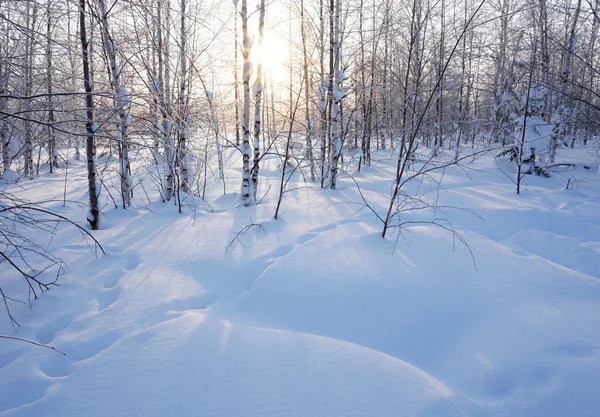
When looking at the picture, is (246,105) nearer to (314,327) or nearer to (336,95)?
(336,95)

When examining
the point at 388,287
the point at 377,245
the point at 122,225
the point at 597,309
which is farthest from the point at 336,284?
the point at 122,225

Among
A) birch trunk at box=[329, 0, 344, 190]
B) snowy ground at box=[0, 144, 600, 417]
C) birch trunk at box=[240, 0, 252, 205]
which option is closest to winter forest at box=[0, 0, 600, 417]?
snowy ground at box=[0, 144, 600, 417]

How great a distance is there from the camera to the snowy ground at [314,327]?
5.21ft

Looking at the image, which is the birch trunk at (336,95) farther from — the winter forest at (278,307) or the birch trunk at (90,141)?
the birch trunk at (90,141)

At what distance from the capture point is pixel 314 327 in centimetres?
228

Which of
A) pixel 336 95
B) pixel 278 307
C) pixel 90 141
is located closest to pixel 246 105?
pixel 336 95

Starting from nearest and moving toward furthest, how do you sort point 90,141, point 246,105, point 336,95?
point 90,141
point 246,105
point 336,95

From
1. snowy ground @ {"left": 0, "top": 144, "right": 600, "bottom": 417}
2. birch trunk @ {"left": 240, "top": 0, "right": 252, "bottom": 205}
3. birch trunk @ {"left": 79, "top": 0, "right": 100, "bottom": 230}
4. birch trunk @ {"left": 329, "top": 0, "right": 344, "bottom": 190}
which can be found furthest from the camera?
birch trunk @ {"left": 329, "top": 0, "right": 344, "bottom": 190}

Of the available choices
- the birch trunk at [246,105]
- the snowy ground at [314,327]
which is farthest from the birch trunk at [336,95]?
the snowy ground at [314,327]

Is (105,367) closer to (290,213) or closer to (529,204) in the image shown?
(290,213)

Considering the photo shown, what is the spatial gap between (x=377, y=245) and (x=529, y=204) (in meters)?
3.86

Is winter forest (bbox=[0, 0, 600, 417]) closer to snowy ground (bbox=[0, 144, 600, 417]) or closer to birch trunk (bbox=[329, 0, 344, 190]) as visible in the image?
snowy ground (bbox=[0, 144, 600, 417])

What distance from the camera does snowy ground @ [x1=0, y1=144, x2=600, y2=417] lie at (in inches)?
62.5

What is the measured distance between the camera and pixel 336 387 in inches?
65.1
